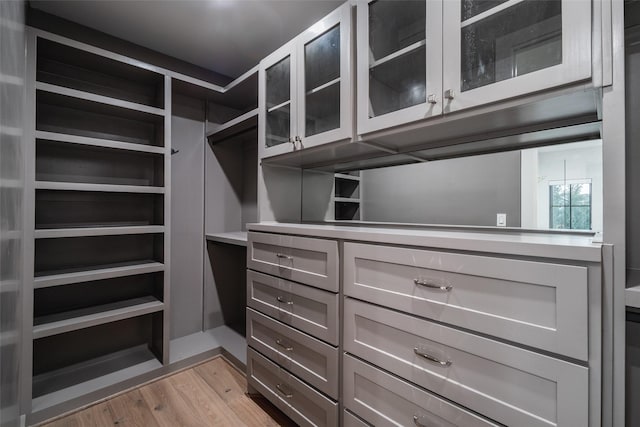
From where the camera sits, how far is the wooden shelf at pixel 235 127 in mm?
1971

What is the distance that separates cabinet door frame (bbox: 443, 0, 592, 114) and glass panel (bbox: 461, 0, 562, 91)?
2 centimetres

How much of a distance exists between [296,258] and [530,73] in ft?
3.77


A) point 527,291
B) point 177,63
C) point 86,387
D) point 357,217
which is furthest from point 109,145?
point 527,291

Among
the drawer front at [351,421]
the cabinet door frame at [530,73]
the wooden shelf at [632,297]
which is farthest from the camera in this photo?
the drawer front at [351,421]

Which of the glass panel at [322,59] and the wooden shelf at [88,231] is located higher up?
the glass panel at [322,59]

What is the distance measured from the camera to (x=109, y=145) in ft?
5.88

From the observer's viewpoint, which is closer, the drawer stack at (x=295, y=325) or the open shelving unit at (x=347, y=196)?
the drawer stack at (x=295, y=325)

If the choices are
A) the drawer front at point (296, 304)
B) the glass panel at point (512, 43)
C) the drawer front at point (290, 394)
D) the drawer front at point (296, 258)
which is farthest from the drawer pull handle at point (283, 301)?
the glass panel at point (512, 43)

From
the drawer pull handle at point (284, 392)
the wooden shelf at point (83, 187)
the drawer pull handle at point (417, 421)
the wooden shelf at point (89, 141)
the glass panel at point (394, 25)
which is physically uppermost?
the glass panel at point (394, 25)

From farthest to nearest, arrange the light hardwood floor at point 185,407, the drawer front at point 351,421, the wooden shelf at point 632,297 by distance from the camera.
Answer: the light hardwood floor at point 185,407, the drawer front at point 351,421, the wooden shelf at point 632,297

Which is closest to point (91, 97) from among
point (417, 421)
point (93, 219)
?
point (93, 219)

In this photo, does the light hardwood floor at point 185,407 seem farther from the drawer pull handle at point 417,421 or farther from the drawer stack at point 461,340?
the drawer pull handle at point 417,421

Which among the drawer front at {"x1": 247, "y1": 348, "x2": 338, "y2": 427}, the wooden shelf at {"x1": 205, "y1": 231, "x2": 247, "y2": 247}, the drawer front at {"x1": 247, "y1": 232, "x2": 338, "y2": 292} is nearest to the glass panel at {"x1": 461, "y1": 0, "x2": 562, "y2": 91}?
the drawer front at {"x1": 247, "y1": 232, "x2": 338, "y2": 292}

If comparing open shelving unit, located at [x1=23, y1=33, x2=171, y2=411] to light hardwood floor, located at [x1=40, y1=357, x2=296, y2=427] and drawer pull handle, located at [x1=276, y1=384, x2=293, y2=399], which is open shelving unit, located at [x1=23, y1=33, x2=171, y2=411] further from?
drawer pull handle, located at [x1=276, y1=384, x2=293, y2=399]
